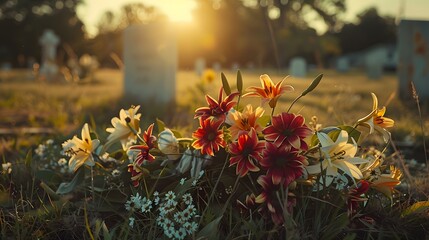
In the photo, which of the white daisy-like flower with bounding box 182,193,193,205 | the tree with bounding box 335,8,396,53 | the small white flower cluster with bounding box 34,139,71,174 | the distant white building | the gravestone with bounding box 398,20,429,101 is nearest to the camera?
the white daisy-like flower with bounding box 182,193,193,205

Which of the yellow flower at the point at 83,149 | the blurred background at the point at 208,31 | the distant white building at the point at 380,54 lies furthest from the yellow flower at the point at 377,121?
the distant white building at the point at 380,54

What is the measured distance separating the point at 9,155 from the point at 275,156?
7.63 feet

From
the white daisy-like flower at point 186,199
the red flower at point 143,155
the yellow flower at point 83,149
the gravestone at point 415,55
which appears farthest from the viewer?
the gravestone at point 415,55

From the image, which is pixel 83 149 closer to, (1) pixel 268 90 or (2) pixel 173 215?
(2) pixel 173 215

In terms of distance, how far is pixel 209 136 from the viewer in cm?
174

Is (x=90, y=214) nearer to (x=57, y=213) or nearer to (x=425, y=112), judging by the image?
(x=57, y=213)

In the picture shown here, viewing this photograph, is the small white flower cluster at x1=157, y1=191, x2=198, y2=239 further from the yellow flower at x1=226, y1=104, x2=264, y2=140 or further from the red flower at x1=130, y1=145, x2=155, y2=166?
the yellow flower at x1=226, y1=104, x2=264, y2=140

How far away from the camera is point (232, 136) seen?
1761mm

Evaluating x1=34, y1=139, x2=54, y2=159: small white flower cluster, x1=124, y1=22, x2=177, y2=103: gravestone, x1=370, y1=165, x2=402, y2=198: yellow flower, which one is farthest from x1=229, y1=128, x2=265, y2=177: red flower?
x1=124, y1=22, x2=177, y2=103: gravestone

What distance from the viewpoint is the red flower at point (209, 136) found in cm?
172

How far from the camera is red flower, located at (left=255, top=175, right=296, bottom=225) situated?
1619mm

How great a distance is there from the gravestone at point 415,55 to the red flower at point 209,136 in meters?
7.58

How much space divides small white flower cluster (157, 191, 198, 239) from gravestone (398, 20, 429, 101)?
765 centimetres

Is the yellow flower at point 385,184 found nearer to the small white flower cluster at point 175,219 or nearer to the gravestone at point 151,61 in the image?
the small white flower cluster at point 175,219
